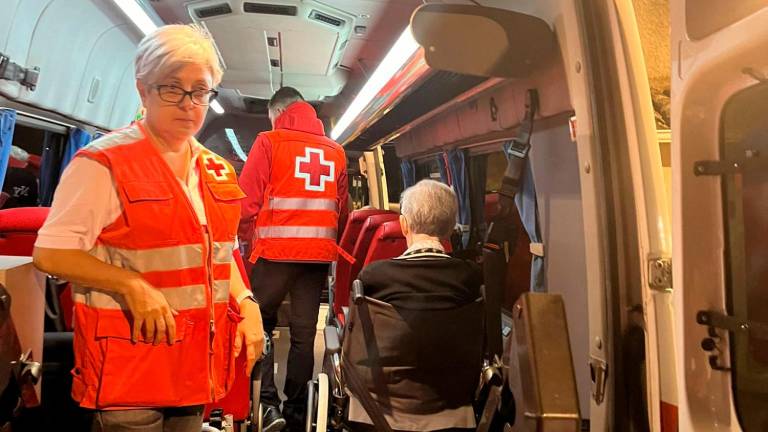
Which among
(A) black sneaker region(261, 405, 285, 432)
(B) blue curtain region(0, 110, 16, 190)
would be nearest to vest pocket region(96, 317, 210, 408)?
(A) black sneaker region(261, 405, 285, 432)

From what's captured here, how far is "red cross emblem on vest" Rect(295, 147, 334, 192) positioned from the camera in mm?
3490

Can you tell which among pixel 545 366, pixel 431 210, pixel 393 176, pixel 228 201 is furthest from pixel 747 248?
pixel 393 176

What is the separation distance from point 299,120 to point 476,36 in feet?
6.09

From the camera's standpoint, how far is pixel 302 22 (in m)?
4.32

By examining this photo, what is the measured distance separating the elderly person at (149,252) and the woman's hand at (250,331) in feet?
0.59

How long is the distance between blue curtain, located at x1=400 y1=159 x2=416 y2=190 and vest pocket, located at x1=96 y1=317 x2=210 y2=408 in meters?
5.46

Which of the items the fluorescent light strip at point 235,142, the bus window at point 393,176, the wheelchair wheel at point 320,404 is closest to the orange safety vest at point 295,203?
the wheelchair wheel at point 320,404

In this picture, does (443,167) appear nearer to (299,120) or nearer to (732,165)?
(299,120)

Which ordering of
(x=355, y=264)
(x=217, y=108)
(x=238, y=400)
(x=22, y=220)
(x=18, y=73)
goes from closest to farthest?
(x=238, y=400) → (x=22, y=220) → (x=18, y=73) → (x=355, y=264) → (x=217, y=108)

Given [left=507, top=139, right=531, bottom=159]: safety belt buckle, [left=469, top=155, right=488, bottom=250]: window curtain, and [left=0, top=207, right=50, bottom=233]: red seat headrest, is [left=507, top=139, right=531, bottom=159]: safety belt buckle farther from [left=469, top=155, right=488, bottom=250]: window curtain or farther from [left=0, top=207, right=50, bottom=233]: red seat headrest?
[left=469, top=155, right=488, bottom=250]: window curtain

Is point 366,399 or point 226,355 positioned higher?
point 226,355

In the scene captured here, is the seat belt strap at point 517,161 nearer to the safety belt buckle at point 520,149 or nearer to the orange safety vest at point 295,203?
the safety belt buckle at point 520,149

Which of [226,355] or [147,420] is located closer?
[147,420]

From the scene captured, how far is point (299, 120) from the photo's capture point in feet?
11.6
